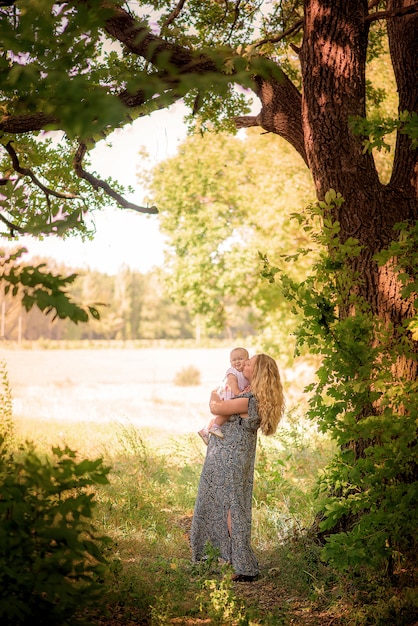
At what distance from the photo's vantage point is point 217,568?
579 cm

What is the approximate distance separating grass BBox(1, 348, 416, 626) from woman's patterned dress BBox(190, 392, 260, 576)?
0.23 metres

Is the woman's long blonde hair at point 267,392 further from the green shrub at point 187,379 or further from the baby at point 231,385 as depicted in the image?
the green shrub at point 187,379

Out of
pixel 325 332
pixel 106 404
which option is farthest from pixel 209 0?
pixel 106 404

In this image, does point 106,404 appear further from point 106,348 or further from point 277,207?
point 106,348

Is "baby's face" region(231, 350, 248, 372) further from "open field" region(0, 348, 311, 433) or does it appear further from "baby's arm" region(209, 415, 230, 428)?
"open field" region(0, 348, 311, 433)

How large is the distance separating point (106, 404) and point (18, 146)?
19804mm

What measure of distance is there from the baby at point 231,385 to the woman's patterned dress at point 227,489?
0.07m

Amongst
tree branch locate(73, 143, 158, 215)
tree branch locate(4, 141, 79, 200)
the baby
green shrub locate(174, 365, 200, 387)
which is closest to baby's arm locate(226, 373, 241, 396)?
the baby

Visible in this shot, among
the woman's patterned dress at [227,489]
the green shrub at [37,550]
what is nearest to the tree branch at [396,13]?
the woman's patterned dress at [227,489]

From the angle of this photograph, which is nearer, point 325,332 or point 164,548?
point 325,332

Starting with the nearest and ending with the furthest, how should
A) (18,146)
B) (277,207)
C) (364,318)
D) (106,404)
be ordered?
(364,318) < (18,146) < (277,207) < (106,404)

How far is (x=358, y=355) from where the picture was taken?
4.36 metres

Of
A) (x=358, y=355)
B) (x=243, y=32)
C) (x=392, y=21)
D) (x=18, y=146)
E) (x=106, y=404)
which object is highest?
(x=243, y=32)

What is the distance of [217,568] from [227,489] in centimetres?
65
